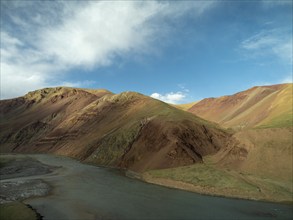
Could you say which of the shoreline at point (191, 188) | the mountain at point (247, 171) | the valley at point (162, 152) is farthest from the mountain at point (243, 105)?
the shoreline at point (191, 188)

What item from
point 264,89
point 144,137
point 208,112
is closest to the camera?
point 144,137

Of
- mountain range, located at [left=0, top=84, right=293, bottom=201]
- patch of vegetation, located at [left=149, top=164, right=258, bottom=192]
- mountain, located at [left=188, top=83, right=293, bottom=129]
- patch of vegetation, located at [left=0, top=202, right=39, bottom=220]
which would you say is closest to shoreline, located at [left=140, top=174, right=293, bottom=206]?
mountain range, located at [left=0, top=84, right=293, bottom=201]

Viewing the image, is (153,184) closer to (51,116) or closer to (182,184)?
(182,184)

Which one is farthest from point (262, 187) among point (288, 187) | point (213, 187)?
Result: point (213, 187)

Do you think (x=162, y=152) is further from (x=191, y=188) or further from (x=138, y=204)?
(x=138, y=204)

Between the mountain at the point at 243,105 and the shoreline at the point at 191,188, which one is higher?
the mountain at the point at 243,105

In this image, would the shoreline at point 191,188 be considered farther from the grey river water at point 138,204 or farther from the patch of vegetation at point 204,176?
the grey river water at point 138,204
